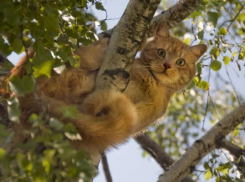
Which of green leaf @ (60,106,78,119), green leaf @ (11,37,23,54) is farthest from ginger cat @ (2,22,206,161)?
green leaf @ (60,106,78,119)

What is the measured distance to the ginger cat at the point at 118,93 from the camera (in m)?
2.51

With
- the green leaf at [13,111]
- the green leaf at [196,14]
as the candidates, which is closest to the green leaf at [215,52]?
the green leaf at [196,14]

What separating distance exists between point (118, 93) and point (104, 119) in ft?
0.61

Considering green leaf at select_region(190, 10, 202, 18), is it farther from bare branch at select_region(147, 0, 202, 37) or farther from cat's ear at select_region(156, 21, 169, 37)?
cat's ear at select_region(156, 21, 169, 37)

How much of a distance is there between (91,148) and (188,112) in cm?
408

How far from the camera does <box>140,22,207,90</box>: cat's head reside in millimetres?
3619

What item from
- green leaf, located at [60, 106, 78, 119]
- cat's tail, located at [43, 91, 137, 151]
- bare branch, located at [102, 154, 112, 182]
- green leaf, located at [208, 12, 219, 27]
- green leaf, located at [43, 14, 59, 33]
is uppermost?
bare branch, located at [102, 154, 112, 182]

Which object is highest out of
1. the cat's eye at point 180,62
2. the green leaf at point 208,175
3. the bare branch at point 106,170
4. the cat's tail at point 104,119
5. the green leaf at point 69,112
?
the cat's eye at point 180,62

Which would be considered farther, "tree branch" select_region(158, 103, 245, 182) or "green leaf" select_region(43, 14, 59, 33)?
"tree branch" select_region(158, 103, 245, 182)

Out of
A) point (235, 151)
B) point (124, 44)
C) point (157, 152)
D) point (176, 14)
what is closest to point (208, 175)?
point (235, 151)

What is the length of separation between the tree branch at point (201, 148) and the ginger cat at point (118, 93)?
43cm

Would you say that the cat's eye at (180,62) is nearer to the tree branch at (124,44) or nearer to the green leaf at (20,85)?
the tree branch at (124,44)

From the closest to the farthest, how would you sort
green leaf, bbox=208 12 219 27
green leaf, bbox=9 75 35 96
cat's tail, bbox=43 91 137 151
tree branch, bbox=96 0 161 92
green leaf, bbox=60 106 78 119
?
1. green leaf, bbox=60 106 78 119
2. green leaf, bbox=9 75 35 96
3. cat's tail, bbox=43 91 137 151
4. tree branch, bbox=96 0 161 92
5. green leaf, bbox=208 12 219 27

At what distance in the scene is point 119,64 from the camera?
2.60 meters
